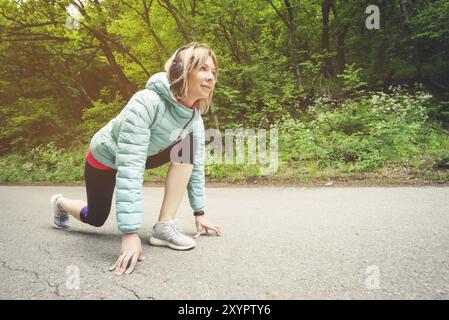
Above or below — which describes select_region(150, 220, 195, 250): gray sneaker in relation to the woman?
below

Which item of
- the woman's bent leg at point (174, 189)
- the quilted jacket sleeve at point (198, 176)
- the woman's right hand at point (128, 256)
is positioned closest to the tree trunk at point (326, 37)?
the quilted jacket sleeve at point (198, 176)

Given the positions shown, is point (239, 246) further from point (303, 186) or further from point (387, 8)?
point (387, 8)

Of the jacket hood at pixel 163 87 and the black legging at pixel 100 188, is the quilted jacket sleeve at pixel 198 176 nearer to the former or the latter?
the black legging at pixel 100 188

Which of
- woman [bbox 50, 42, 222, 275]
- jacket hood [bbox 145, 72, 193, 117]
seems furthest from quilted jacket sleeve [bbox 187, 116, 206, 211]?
jacket hood [bbox 145, 72, 193, 117]

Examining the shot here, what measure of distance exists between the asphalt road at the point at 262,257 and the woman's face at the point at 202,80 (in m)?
1.09

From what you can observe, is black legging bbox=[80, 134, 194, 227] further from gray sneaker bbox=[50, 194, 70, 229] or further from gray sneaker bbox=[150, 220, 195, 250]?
gray sneaker bbox=[50, 194, 70, 229]

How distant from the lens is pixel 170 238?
7.95 ft

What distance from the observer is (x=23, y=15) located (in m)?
12.4

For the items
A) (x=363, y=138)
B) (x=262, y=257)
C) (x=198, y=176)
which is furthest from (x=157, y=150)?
(x=363, y=138)

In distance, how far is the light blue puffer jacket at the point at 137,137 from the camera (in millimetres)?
1999

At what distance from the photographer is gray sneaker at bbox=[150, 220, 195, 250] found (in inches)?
94.0

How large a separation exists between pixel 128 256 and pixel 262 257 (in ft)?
2.75
